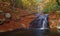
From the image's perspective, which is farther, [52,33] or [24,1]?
[24,1]

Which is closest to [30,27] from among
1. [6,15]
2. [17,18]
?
[17,18]

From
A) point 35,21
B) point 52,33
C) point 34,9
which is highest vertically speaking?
point 34,9

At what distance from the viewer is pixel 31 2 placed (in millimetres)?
2992

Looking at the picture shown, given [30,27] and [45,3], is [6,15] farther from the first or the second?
[45,3]

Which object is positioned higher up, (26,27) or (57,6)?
(57,6)

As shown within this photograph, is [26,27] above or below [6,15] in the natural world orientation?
below

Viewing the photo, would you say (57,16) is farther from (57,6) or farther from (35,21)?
(35,21)

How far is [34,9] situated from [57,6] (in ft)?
1.45

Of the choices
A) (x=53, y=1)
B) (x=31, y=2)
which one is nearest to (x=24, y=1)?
(x=31, y=2)

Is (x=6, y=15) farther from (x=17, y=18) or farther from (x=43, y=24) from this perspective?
(x=43, y=24)

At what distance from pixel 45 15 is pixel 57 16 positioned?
0.23 m

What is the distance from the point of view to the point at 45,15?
2957mm

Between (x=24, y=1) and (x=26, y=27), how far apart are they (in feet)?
1.65

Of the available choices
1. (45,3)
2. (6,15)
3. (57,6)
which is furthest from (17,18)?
(57,6)
